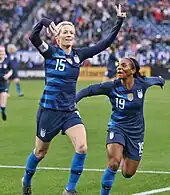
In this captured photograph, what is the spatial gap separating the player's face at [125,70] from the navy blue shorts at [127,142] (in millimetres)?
766

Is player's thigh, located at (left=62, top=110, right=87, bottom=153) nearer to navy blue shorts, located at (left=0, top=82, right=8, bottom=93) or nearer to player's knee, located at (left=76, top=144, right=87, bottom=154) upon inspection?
player's knee, located at (left=76, top=144, right=87, bottom=154)

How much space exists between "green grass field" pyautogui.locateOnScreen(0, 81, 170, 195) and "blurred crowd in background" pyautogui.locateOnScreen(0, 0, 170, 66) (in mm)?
17088

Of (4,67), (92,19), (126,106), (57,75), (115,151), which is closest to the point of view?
(115,151)

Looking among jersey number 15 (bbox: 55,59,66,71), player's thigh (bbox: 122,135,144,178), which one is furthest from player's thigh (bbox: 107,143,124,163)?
jersey number 15 (bbox: 55,59,66,71)

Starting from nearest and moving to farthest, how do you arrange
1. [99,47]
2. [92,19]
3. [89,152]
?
[99,47] → [89,152] → [92,19]

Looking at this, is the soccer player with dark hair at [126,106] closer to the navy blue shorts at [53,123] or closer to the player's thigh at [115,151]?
the player's thigh at [115,151]

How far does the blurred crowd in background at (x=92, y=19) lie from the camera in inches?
1662

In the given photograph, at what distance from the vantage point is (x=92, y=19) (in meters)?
43.4

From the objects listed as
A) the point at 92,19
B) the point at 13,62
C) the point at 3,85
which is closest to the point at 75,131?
the point at 3,85

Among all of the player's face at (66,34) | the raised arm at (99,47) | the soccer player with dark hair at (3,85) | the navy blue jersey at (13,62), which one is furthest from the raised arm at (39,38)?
the navy blue jersey at (13,62)

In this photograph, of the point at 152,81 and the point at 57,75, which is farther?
the point at 152,81

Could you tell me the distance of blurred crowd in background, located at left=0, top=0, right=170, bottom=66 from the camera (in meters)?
42.2

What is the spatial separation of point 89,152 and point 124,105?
468 cm

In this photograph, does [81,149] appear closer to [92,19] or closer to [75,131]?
[75,131]
